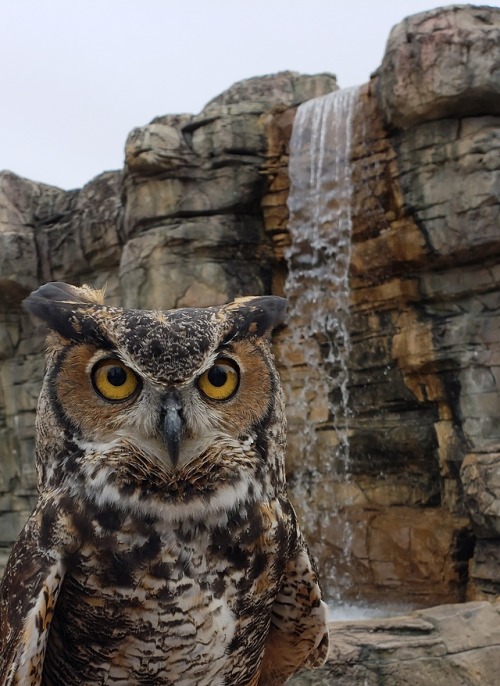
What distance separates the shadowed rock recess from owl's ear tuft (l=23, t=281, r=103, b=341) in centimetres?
451

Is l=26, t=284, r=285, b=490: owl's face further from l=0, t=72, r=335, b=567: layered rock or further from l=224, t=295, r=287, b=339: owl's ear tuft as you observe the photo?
l=0, t=72, r=335, b=567: layered rock

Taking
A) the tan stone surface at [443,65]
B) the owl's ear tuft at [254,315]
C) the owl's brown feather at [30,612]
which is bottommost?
the owl's brown feather at [30,612]

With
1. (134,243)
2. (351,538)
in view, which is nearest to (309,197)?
(134,243)

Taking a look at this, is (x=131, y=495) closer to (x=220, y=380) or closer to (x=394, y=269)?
(x=220, y=380)

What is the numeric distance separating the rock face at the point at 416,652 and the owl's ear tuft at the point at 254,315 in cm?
201

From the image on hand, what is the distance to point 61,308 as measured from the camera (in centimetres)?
144

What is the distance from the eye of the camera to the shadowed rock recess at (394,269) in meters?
6.48

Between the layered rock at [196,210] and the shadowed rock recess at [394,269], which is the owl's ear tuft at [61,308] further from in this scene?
the layered rock at [196,210]

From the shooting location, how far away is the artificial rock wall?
652cm

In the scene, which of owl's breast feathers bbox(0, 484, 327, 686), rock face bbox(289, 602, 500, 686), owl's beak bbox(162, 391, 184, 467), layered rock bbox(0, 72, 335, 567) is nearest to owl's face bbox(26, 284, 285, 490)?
owl's beak bbox(162, 391, 184, 467)

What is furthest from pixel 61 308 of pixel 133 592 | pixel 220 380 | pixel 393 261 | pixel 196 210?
pixel 196 210

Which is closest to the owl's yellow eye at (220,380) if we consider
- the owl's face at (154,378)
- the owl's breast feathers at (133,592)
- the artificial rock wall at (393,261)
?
the owl's face at (154,378)

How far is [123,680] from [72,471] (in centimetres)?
41

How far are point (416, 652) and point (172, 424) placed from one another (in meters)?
2.42
